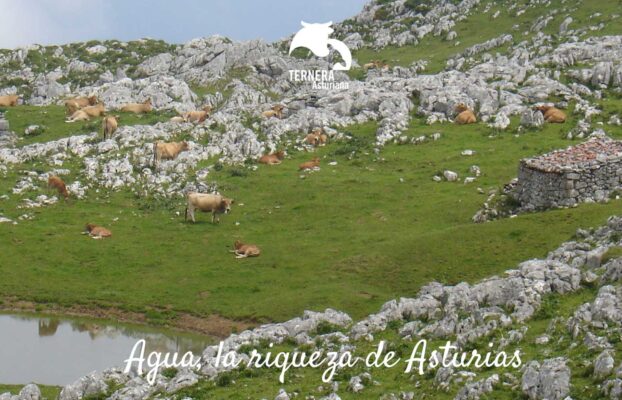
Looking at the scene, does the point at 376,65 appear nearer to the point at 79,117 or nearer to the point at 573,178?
the point at 79,117

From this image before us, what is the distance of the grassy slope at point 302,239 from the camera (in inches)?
1551

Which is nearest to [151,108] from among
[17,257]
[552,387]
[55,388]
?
[17,257]

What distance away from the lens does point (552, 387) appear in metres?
19.1

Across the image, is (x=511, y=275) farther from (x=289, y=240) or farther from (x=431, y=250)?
(x=289, y=240)

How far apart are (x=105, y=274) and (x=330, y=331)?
1853 cm

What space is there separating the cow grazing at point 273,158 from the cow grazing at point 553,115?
17761 millimetres

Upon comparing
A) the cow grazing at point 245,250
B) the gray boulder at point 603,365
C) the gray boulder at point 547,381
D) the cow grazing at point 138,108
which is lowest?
the cow grazing at point 245,250

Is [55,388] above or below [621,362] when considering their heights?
below

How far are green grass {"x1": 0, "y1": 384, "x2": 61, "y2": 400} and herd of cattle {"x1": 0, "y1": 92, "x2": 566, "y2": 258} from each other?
54.9 feet

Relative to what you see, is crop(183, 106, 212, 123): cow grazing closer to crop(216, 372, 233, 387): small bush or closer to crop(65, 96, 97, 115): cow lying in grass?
crop(65, 96, 97, 115): cow lying in grass

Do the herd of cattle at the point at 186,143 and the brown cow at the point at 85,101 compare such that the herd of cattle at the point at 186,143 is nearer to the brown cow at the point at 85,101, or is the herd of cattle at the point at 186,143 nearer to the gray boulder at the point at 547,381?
the brown cow at the point at 85,101

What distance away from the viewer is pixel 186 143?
63000 mm

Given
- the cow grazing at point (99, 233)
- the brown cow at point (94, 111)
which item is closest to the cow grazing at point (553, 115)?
the cow grazing at point (99, 233)

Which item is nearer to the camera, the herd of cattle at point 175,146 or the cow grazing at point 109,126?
the herd of cattle at point 175,146
